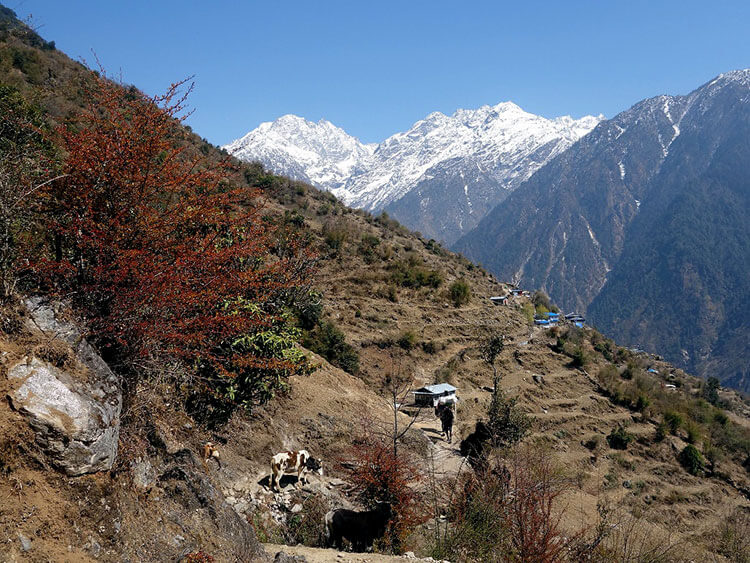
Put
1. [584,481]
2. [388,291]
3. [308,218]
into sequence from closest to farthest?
[584,481]
[388,291]
[308,218]

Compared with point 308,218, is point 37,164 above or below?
below

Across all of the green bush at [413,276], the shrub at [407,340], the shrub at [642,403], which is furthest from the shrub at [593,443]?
the green bush at [413,276]

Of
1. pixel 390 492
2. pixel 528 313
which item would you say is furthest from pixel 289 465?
pixel 528 313

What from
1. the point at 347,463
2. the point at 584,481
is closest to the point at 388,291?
the point at 584,481

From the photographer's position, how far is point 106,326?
16.0ft

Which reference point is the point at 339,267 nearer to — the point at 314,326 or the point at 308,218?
the point at 308,218

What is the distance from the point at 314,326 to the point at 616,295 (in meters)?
204

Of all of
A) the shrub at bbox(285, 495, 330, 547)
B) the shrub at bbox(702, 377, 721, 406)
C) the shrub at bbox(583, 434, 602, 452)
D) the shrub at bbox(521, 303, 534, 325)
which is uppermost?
the shrub at bbox(521, 303, 534, 325)

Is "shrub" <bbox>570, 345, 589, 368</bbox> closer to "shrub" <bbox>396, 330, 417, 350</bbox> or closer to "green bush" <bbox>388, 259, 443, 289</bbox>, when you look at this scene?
"green bush" <bbox>388, 259, 443, 289</bbox>

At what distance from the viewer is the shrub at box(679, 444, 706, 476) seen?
83.5 feet

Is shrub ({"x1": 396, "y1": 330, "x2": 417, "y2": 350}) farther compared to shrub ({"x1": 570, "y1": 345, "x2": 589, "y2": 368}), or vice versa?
shrub ({"x1": 570, "y1": 345, "x2": 589, "y2": 368})

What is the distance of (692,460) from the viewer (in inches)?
1013

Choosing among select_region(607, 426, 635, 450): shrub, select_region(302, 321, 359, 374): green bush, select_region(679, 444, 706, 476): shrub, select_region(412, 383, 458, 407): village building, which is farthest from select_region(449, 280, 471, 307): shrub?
select_region(679, 444, 706, 476): shrub

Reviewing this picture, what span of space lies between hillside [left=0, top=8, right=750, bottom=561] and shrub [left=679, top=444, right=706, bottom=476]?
0.77 ft
